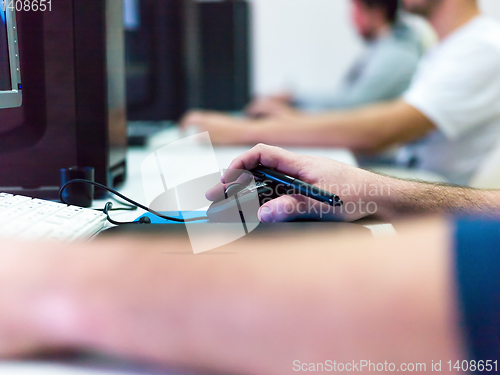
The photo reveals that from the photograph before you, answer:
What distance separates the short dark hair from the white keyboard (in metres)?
2.18

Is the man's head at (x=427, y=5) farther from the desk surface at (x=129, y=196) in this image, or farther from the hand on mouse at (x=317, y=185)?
the hand on mouse at (x=317, y=185)

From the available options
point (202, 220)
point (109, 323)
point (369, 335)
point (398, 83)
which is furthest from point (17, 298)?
point (398, 83)

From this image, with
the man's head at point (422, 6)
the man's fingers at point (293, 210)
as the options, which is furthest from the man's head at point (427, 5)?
the man's fingers at point (293, 210)

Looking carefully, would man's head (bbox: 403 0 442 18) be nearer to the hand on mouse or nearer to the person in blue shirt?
the hand on mouse

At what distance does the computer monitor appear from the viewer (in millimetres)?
482

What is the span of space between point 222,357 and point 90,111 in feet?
1.69

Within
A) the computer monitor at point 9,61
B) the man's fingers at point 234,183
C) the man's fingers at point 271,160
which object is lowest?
the man's fingers at point 234,183

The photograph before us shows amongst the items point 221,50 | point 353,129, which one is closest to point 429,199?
point 353,129

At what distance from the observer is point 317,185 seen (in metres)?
0.49

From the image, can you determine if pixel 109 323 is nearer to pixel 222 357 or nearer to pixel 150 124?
pixel 222 357

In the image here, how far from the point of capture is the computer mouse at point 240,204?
48 centimetres

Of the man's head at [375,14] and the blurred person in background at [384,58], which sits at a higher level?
the man's head at [375,14]

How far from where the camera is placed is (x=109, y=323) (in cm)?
21

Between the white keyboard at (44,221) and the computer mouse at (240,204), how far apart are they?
129mm
